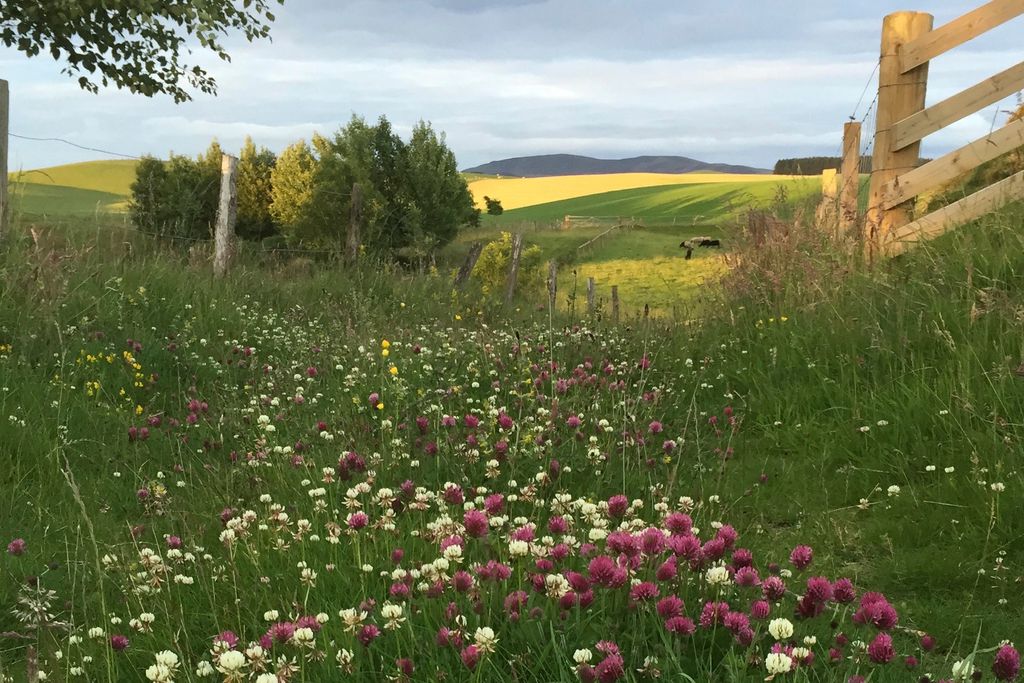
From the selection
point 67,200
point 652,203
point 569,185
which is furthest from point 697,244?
point 569,185

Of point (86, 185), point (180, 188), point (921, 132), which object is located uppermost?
point (86, 185)

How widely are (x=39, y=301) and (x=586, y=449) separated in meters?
5.33

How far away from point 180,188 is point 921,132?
34.2 m

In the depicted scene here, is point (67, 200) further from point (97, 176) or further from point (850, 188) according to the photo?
point (850, 188)

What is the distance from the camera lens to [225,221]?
1190cm

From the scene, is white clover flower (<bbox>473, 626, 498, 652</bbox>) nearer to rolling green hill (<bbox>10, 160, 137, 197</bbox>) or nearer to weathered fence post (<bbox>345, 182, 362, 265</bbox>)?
weathered fence post (<bbox>345, 182, 362, 265</bbox>)

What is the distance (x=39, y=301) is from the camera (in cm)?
687

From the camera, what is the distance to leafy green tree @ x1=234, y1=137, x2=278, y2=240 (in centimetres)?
3909

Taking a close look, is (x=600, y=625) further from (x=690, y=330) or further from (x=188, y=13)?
(x=188, y=13)

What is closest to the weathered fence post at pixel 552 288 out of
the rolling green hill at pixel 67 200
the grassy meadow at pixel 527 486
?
the grassy meadow at pixel 527 486

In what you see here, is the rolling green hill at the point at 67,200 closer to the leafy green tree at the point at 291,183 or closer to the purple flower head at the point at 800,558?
the leafy green tree at the point at 291,183

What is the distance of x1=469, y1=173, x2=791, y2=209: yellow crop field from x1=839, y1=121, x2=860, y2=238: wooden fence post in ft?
227

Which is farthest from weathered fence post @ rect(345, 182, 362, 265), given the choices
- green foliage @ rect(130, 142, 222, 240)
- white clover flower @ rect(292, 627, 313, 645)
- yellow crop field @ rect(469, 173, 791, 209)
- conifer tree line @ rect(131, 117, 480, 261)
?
yellow crop field @ rect(469, 173, 791, 209)

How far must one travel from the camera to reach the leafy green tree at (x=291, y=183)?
36094mm
